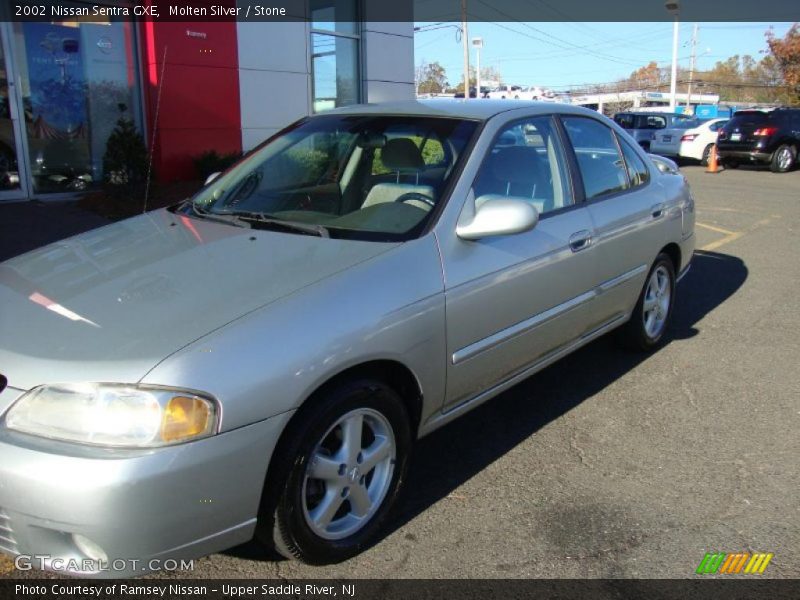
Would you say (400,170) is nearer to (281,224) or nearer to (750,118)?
(281,224)

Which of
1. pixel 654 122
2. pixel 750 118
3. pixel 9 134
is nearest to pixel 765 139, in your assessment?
pixel 750 118

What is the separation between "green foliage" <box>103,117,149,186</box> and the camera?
934cm

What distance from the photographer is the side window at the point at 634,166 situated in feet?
15.8

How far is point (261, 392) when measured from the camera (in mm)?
2287

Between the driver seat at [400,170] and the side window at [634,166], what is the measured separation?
1.84 metres

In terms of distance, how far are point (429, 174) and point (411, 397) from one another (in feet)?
3.74

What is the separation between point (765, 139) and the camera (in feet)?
61.0

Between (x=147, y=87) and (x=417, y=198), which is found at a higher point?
(x=147, y=87)

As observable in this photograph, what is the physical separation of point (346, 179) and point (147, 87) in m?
8.09

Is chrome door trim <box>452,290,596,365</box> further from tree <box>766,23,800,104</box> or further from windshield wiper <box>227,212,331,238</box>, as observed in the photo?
tree <box>766,23,800,104</box>

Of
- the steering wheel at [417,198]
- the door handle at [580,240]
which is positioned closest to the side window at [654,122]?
the door handle at [580,240]

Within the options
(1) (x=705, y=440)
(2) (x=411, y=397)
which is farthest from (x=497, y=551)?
(1) (x=705, y=440)

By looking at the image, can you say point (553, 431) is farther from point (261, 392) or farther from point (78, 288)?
point (78, 288)

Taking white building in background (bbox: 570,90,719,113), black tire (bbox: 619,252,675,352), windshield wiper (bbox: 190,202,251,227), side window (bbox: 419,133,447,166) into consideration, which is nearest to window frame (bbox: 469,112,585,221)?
→ side window (bbox: 419,133,447,166)
